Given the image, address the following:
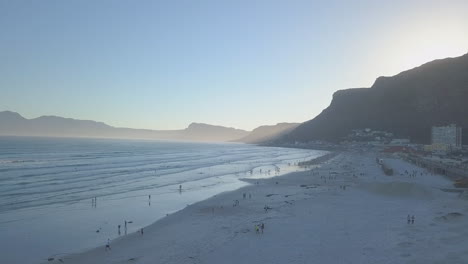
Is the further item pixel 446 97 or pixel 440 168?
pixel 446 97

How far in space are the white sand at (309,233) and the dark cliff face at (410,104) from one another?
319 ft

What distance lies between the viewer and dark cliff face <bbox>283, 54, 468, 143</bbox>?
125875 millimetres

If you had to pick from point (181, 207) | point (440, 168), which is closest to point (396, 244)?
point (181, 207)

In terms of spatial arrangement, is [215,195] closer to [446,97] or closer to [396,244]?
[396,244]

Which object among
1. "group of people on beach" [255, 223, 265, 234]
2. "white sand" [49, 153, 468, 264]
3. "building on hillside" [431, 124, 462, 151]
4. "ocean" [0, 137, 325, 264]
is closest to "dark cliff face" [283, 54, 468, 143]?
"building on hillside" [431, 124, 462, 151]

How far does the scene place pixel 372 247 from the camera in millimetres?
18688

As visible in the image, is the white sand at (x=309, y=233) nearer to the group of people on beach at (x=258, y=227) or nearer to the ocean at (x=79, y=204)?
the group of people on beach at (x=258, y=227)

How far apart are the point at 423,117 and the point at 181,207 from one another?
442 feet

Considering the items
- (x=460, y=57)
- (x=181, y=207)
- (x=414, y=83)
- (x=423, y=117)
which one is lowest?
(x=181, y=207)

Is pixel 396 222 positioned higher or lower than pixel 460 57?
lower

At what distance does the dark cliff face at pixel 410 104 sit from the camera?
125875mm

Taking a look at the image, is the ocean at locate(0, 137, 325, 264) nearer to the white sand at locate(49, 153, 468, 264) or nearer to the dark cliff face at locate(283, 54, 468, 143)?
the white sand at locate(49, 153, 468, 264)

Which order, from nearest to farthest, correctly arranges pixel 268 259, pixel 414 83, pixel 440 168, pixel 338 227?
pixel 268 259 < pixel 338 227 < pixel 440 168 < pixel 414 83

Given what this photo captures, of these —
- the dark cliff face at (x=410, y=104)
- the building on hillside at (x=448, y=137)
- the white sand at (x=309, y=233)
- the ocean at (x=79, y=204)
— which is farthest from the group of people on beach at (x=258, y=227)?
the dark cliff face at (x=410, y=104)
